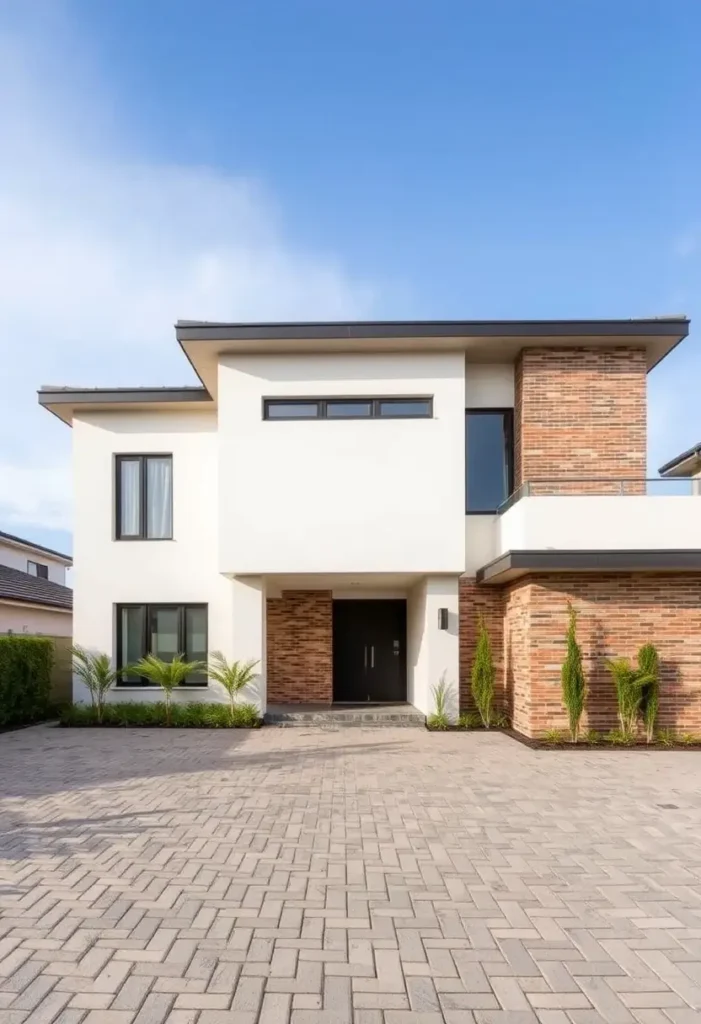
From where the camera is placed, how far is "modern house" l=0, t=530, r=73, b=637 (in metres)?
16.3

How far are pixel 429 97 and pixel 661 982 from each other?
12597 millimetres

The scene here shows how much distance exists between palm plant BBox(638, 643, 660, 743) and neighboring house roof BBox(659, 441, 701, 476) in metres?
8.61

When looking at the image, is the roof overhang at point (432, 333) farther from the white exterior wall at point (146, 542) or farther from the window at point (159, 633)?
the window at point (159, 633)

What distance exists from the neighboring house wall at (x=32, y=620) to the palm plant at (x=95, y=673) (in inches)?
158

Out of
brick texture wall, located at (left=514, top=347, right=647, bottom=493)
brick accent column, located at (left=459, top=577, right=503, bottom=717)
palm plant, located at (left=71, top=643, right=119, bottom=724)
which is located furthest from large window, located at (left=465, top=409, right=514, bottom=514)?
palm plant, located at (left=71, top=643, right=119, bottom=724)

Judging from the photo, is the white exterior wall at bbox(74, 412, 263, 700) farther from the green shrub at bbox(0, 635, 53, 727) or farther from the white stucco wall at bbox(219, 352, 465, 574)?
the white stucco wall at bbox(219, 352, 465, 574)

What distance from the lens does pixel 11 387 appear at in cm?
1390

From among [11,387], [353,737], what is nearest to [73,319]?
[11,387]

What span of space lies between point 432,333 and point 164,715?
324 inches

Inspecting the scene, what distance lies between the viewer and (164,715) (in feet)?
40.8

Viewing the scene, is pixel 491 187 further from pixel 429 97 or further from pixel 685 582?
pixel 685 582

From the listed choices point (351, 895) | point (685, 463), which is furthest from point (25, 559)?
point (351, 895)

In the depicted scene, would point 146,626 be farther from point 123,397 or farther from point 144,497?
point 123,397

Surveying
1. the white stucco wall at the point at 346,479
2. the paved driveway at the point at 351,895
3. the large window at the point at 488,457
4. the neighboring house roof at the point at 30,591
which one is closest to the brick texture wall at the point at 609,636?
the white stucco wall at the point at 346,479
